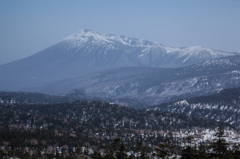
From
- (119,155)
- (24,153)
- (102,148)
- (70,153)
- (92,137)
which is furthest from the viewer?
(92,137)

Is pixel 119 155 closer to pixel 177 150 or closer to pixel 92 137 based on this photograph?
pixel 177 150

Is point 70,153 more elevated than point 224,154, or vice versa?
point 224,154

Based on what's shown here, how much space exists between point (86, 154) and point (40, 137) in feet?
95.7

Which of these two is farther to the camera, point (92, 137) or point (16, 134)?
point (92, 137)

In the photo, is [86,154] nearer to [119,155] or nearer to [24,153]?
[24,153]

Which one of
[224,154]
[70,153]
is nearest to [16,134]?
[70,153]

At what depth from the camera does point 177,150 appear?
172 m

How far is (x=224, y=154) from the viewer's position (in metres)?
96.4

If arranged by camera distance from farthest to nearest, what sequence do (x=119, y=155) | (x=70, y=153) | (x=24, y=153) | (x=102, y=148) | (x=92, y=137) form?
(x=92, y=137) → (x=102, y=148) → (x=70, y=153) → (x=24, y=153) → (x=119, y=155)

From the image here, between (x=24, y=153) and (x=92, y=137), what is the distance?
56.7m

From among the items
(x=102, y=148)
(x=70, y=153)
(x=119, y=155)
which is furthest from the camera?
(x=102, y=148)

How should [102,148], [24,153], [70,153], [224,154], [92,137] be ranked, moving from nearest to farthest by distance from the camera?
1. [224,154]
2. [24,153]
3. [70,153]
4. [102,148]
5. [92,137]

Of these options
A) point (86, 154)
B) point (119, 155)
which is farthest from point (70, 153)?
point (119, 155)

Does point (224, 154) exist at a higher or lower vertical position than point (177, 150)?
higher
